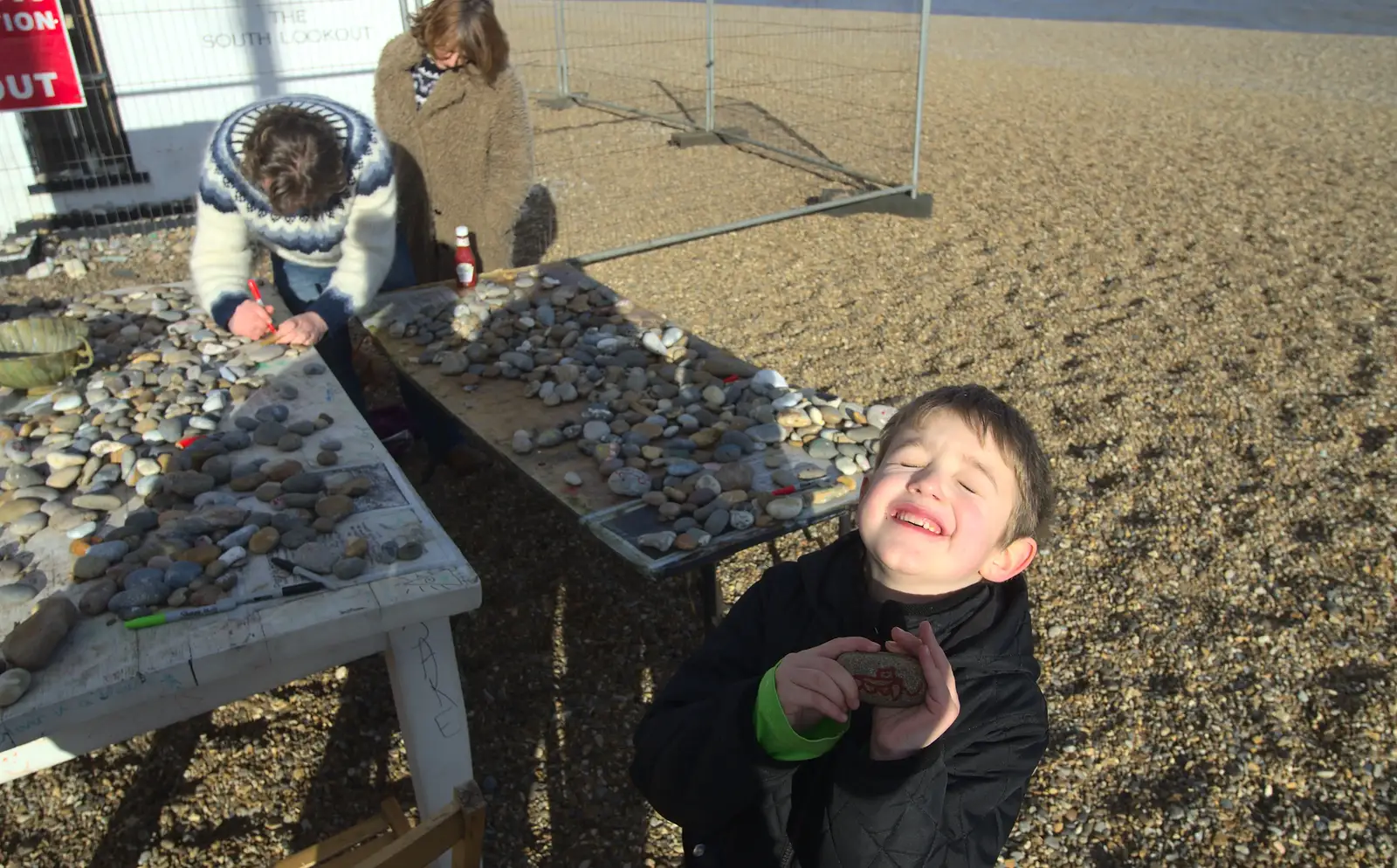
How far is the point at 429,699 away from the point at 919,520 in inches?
40.0

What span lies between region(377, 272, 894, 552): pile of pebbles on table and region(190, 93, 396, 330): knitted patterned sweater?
1.00 ft

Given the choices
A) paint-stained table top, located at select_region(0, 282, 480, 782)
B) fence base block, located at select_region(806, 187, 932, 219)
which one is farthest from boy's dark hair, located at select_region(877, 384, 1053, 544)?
fence base block, located at select_region(806, 187, 932, 219)

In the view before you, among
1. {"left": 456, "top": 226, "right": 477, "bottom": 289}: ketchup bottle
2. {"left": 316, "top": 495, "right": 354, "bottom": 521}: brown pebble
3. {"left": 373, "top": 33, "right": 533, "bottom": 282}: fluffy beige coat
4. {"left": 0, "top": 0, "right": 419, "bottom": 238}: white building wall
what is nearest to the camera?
{"left": 316, "top": 495, "right": 354, "bottom": 521}: brown pebble

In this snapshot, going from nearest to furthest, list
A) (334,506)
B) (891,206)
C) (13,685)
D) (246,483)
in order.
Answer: (13,685), (334,506), (246,483), (891,206)

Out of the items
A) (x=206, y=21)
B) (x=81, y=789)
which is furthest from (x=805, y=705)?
(x=206, y=21)

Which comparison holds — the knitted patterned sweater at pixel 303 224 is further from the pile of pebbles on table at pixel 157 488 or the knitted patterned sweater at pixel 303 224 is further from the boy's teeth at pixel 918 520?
the boy's teeth at pixel 918 520

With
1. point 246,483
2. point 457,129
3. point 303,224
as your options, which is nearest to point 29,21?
point 457,129

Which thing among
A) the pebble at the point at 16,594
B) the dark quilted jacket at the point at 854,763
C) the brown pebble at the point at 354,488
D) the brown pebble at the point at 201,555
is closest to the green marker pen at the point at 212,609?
the brown pebble at the point at 201,555

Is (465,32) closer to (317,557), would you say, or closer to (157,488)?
(157,488)

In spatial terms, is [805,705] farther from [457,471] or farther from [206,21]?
[206,21]

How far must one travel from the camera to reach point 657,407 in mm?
3111

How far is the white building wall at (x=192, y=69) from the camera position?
24.0 feet

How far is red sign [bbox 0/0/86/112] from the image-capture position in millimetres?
6809

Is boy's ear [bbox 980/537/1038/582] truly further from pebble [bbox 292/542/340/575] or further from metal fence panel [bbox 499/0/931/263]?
metal fence panel [bbox 499/0/931/263]
